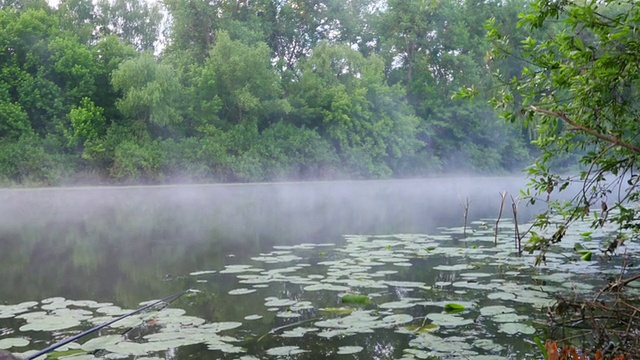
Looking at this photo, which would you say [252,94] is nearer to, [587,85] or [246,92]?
[246,92]

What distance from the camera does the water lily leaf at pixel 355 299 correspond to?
477 cm

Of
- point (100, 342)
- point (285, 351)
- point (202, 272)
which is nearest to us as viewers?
point (285, 351)

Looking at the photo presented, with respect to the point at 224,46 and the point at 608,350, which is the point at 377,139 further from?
the point at 608,350

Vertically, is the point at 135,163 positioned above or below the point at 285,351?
above

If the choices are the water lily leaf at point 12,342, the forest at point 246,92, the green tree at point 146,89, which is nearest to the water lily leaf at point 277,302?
the water lily leaf at point 12,342

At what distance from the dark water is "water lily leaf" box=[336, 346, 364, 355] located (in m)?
0.04

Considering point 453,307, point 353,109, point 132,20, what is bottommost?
point 453,307

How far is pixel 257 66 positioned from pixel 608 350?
27.2 meters

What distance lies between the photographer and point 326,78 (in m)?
32.2

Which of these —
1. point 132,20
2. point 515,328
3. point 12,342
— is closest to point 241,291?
point 12,342

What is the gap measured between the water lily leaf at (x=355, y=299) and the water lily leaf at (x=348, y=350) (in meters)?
1.08

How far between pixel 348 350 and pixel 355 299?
1.17 meters

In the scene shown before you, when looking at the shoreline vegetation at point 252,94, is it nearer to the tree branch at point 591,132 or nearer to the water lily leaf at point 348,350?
the water lily leaf at point 348,350

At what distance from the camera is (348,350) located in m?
3.62
